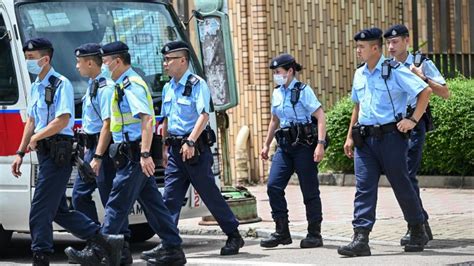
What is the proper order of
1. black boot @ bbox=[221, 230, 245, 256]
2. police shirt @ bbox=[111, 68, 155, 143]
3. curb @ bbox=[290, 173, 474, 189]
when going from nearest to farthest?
police shirt @ bbox=[111, 68, 155, 143] → black boot @ bbox=[221, 230, 245, 256] → curb @ bbox=[290, 173, 474, 189]

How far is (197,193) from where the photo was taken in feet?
38.1

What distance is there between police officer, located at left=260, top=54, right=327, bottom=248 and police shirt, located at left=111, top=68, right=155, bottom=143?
1861 millimetres

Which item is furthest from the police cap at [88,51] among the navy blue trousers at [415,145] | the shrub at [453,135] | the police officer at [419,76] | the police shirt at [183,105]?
the shrub at [453,135]

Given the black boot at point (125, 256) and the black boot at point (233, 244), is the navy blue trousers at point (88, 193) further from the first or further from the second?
the black boot at point (233, 244)

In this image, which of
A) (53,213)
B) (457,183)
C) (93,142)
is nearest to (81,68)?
(93,142)

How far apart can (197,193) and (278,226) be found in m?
0.81

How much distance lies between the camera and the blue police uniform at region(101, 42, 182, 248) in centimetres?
1010

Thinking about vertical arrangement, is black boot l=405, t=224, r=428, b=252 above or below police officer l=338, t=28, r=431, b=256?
below

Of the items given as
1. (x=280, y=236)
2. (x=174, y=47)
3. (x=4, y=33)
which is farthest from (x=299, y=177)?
(x=4, y=33)

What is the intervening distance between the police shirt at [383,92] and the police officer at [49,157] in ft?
7.71

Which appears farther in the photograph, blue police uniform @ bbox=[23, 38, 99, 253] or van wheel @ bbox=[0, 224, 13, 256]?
van wheel @ bbox=[0, 224, 13, 256]

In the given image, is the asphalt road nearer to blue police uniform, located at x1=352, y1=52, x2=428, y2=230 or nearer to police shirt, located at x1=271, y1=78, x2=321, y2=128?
blue police uniform, located at x1=352, y1=52, x2=428, y2=230

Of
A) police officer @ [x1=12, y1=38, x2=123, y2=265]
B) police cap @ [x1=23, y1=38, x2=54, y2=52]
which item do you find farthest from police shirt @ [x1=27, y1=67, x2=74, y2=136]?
police cap @ [x1=23, y1=38, x2=54, y2=52]

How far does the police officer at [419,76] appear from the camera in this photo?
11.2 metres
